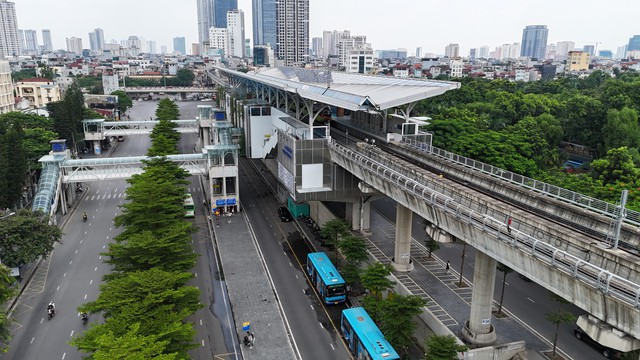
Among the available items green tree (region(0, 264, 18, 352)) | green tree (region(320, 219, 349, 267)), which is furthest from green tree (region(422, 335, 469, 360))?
green tree (region(0, 264, 18, 352))

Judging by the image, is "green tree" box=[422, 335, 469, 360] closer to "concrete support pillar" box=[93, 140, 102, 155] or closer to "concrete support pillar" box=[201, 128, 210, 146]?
"concrete support pillar" box=[201, 128, 210, 146]

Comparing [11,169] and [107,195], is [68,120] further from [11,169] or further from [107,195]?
[11,169]

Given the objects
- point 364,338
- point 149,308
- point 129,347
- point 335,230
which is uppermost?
point 129,347

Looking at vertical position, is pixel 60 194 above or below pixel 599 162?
below

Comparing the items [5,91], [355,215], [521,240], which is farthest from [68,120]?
[521,240]

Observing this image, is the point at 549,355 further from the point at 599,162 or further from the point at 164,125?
the point at 164,125

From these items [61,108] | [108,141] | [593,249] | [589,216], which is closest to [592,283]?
→ [593,249]
